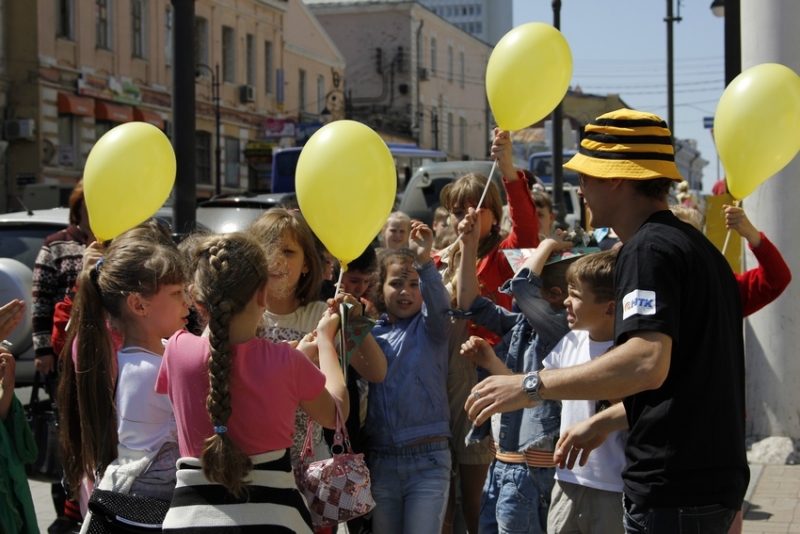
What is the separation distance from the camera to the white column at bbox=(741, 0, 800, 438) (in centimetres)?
709

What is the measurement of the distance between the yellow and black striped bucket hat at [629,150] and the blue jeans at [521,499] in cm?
164

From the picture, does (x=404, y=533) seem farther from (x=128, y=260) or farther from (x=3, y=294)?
(x=3, y=294)

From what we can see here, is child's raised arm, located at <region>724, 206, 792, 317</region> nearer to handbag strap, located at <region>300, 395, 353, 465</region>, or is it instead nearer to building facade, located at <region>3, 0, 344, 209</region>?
handbag strap, located at <region>300, 395, 353, 465</region>

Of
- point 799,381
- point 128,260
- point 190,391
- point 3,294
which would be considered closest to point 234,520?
point 190,391

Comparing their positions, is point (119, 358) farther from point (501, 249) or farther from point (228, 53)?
point (228, 53)

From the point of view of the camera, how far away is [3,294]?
6445 mm

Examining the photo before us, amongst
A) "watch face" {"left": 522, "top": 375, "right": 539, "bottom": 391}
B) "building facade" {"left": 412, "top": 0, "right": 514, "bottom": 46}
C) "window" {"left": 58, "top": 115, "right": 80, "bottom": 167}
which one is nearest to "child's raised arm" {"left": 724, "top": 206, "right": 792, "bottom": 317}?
"watch face" {"left": 522, "top": 375, "right": 539, "bottom": 391}

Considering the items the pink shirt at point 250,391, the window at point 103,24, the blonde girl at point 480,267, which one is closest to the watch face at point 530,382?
the pink shirt at point 250,391

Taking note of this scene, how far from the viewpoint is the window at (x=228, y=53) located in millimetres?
36344

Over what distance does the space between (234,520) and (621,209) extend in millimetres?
1540

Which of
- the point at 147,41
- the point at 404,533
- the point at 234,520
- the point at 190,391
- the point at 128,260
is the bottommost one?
the point at 404,533

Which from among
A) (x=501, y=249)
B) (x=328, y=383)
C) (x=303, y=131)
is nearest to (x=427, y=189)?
(x=501, y=249)

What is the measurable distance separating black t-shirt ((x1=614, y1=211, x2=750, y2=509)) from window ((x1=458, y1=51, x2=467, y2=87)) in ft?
186

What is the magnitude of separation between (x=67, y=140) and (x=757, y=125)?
83.9ft
